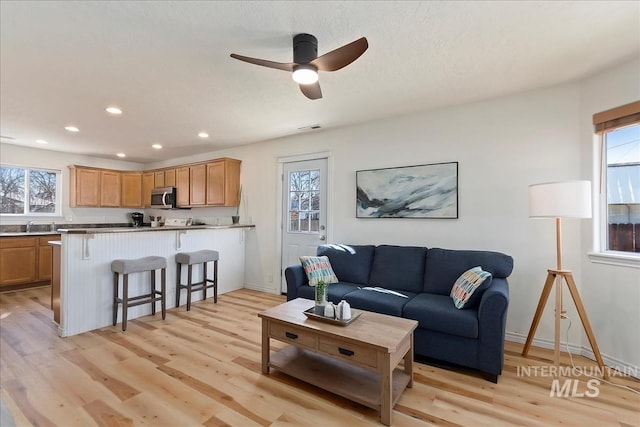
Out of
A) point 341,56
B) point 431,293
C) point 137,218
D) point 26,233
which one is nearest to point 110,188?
point 137,218

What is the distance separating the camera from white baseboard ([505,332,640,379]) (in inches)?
91.6

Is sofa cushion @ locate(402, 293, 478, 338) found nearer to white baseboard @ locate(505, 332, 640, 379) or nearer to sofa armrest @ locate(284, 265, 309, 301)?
white baseboard @ locate(505, 332, 640, 379)

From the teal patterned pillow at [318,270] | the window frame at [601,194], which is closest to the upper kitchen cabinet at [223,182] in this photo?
the teal patterned pillow at [318,270]

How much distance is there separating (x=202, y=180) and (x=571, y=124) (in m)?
5.20

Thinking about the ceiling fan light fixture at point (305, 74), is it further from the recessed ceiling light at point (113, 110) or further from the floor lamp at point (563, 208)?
the recessed ceiling light at point (113, 110)

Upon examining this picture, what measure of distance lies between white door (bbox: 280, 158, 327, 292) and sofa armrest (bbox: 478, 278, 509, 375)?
2364mm

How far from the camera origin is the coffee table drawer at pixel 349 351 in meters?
1.87

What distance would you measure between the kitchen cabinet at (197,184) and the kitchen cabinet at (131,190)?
5.94 feet

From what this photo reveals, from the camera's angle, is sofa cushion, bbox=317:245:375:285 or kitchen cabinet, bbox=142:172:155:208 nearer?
sofa cushion, bbox=317:245:375:285

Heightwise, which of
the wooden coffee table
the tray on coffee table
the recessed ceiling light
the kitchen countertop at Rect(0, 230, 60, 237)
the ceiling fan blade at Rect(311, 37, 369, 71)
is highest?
the recessed ceiling light

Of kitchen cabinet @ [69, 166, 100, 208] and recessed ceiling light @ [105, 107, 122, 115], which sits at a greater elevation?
recessed ceiling light @ [105, 107, 122, 115]

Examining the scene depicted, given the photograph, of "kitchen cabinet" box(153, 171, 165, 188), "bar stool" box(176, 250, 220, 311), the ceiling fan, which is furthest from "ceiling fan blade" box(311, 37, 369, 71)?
"kitchen cabinet" box(153, 171, 165, 188)

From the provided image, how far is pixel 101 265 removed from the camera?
3.29 metres

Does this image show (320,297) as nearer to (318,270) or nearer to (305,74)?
(318,270)
